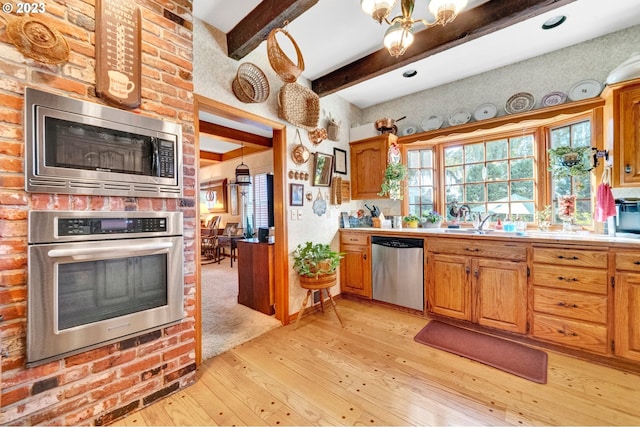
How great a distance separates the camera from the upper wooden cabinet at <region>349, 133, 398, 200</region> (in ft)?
11.3

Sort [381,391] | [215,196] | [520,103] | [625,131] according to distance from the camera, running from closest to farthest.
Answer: [381,391], [625,131], [520,103], [215,196]

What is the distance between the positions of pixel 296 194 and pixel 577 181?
2.94 m

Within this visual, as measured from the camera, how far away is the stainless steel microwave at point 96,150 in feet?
4.01

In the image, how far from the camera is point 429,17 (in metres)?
2.19

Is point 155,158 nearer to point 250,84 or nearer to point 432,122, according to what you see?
point 250,84

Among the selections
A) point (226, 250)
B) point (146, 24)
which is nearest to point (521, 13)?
point (146, 24)

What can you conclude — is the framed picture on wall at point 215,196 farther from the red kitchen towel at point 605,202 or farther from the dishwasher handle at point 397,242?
the red kitchen towel at point 605,202

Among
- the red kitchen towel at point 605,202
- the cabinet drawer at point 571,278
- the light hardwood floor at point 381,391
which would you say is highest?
the red kitchen towel at point 605,202

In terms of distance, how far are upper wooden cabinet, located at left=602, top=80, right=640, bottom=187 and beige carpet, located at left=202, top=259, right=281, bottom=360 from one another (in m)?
3.34

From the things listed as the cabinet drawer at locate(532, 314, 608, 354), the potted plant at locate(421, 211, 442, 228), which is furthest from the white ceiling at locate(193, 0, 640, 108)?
the cabinet drawer at locate(532, 314, 608, 354)

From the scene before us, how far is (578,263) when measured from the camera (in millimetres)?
2035

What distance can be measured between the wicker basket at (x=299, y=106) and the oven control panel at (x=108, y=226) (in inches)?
66.1

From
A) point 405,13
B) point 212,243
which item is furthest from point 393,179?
point 212,243

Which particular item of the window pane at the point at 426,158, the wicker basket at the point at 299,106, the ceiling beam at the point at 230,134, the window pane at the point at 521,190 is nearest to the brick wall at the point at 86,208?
the wicker basket at the point at 299,106
